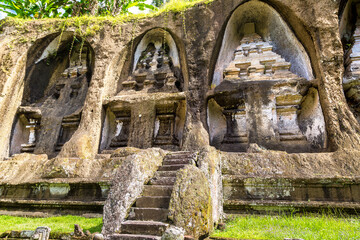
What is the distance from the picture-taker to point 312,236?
2779 millimetres

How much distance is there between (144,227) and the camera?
2791 millimetres

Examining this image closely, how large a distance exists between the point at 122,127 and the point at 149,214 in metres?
4.38

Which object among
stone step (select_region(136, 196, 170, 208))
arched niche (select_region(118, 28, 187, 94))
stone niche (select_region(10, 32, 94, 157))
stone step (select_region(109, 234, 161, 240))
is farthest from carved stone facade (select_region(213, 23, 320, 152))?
stone niche (select_region(10, 32, 94, 157))

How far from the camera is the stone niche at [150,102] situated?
21.3 feet

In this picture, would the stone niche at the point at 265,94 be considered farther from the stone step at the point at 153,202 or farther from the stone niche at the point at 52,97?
the stone niche at the point at 52,97

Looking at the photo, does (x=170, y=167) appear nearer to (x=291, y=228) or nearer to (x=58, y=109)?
(x=291, y=228)

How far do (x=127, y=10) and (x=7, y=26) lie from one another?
5.51 metres

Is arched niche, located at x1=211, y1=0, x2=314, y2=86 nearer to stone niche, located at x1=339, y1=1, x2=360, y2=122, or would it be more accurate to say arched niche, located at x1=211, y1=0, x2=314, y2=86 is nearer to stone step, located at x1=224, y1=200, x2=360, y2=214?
stone niche, located at x1=339, y1=1, x2=360, y2=122

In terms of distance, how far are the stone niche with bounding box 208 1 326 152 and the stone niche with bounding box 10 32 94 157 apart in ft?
14.0

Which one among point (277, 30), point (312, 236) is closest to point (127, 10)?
point (277, 30)

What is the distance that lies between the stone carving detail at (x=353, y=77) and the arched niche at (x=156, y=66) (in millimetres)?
3957

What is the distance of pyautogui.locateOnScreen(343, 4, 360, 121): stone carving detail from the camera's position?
18.9 feet

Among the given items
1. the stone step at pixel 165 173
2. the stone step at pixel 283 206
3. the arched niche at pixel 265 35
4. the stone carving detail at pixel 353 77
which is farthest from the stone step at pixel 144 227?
the stone carving detail at pixel 353 77

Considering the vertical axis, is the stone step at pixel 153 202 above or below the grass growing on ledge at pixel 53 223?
above
